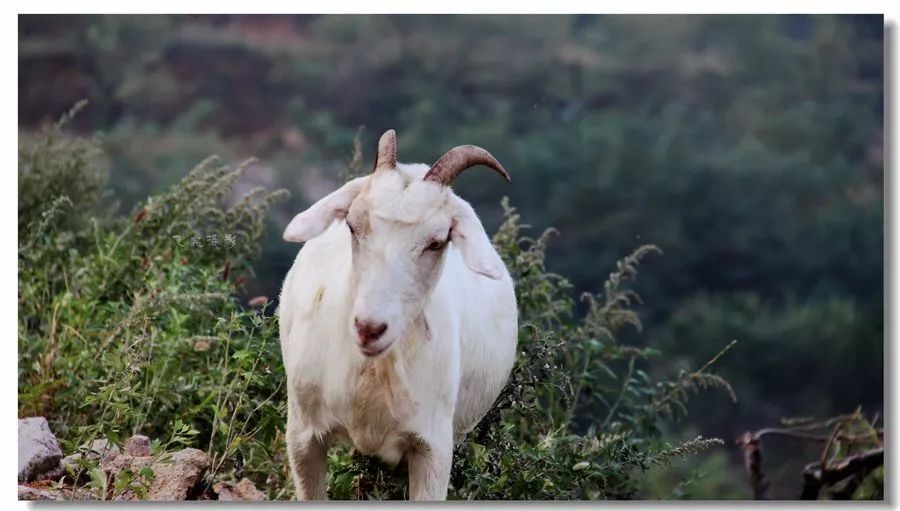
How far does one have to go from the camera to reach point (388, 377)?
3.65 meters

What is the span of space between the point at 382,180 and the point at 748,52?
1.49 meters

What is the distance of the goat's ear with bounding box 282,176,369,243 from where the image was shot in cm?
352

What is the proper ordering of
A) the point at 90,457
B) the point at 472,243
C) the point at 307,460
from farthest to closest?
the point at 90,457 → the point at 307,460 → the point at 472,243

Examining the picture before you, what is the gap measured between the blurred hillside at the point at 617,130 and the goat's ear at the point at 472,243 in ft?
3.44

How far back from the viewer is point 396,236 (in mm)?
3473

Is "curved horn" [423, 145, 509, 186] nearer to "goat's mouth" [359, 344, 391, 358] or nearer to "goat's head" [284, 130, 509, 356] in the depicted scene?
"goat's head" [284, 130, 509, 356]

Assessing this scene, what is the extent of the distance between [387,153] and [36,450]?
4.52 feet

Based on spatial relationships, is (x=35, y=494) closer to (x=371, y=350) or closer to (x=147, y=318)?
(x=147, y=318)

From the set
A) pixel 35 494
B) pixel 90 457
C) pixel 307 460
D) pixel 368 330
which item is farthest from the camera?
pixel 90 457

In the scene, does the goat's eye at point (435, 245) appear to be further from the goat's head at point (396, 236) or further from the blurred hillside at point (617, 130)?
the blurred hillside at point (617, 130)

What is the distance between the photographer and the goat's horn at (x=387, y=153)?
143 inches

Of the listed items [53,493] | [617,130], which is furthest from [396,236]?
[617,130]

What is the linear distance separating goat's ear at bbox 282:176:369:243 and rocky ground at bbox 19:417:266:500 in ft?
2.80
